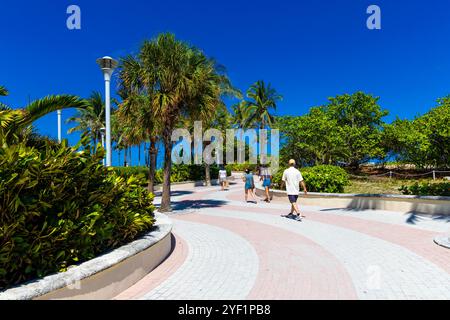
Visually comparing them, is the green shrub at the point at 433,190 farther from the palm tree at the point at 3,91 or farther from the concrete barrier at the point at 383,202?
the palm tree at the point at 3,91

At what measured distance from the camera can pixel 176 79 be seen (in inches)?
414

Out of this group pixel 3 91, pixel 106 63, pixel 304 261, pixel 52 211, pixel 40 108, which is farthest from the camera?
pixel 106 63

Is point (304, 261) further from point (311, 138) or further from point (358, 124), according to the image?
point (358, 124)

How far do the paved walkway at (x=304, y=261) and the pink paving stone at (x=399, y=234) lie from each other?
2 cm

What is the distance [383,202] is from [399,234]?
13.2 feet

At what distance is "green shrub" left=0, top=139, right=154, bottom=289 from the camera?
297 cm

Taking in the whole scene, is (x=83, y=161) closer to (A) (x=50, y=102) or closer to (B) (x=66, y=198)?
(B) (x=66, y=198)

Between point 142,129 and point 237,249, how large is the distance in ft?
24.1

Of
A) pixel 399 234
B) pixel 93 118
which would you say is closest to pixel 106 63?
pixel 399 234

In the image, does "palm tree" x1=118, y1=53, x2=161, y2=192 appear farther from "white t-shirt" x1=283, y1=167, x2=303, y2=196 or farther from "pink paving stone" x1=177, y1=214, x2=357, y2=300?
"pink paving stone" x1=177, y1=214, x2=357, y2=300

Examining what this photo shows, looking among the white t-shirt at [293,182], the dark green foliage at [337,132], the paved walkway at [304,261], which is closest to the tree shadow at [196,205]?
the paved walkway at [304,261]

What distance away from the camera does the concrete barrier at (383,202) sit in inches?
377

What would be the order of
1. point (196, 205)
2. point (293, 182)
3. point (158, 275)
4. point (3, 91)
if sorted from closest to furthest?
point (158, 275) < point (3, 91) < point (293, 182) < point (196, 205)
